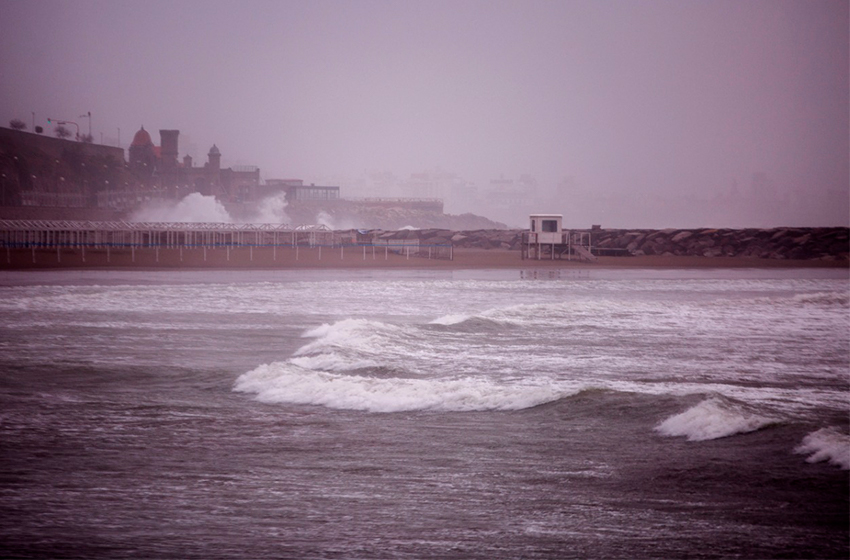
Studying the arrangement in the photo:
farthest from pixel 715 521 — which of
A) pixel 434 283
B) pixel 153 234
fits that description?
pixel 153 234

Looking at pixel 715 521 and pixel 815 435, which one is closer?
pixel 715 521

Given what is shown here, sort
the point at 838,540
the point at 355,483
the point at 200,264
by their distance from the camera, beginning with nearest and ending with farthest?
the point at 838,540
the point at 355,483
the point at 200,264

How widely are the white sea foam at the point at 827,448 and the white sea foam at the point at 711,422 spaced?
16.9 inches

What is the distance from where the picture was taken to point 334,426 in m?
5.72

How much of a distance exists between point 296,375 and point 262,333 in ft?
12.6

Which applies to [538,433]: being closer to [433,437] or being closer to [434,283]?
[433,437]

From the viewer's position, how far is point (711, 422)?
5.66 meters

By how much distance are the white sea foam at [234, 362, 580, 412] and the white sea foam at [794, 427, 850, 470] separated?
7.00ft

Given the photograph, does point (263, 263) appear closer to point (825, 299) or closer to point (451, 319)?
point (451, 319)

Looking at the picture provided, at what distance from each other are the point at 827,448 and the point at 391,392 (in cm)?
364

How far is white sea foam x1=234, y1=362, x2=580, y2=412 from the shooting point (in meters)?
6.43

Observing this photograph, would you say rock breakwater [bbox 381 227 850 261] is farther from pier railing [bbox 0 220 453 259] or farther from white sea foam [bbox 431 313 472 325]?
white sea foam [bbox 431 313 472 325]

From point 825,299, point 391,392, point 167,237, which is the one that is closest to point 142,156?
point 167,237

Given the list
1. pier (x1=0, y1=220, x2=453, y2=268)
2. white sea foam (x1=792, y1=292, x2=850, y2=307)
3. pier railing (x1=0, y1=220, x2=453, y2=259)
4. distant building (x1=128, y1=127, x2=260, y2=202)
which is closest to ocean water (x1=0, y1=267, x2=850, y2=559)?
white sea foam (x1=792, y1=292, x2=850, y2=307)
